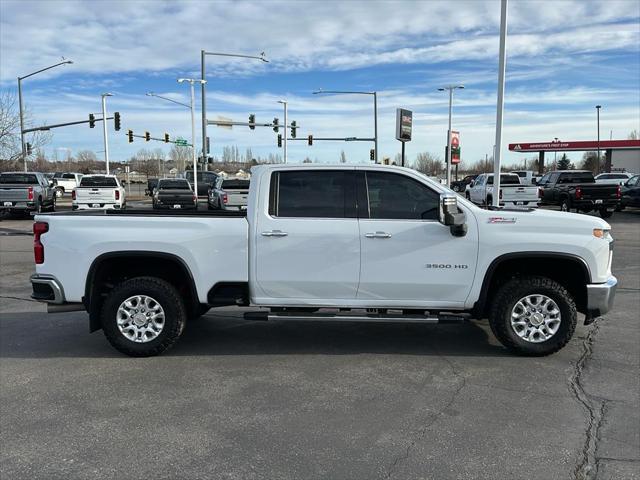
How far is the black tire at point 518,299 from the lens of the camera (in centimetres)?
544

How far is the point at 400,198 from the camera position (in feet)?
18.1

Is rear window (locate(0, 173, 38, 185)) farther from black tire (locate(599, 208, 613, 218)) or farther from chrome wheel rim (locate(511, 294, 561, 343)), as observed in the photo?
black tire (locate(599, 208, 613, 218))

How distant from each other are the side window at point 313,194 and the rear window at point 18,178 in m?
20.9

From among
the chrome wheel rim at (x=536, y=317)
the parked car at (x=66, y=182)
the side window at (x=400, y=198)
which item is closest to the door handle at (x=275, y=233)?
the side window at (x=400, y=198)

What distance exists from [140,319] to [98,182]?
19.0 m

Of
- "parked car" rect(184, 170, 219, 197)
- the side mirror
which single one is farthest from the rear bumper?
"parked car" rect(184, 170, 219, 197)

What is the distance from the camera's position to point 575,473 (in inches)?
133

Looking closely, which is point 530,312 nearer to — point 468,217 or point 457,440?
point 468,217

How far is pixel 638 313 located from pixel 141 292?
629 cm

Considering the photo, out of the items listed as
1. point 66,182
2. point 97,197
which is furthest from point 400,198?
point 66,182

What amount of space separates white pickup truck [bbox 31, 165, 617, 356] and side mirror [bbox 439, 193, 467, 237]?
0.03m

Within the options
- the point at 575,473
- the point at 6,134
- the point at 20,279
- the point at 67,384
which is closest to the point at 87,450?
the point at 67,384

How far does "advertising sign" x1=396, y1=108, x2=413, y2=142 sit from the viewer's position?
16.5 meters

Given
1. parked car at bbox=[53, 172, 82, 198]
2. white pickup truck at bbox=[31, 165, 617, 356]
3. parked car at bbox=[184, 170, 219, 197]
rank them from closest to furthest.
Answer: white pickup truck at bbox=[31, 165, 617, 356]
parked car at bbox=[184, 170, 219, 197]
parked car at bbox=[53, 172, 82, 198]
